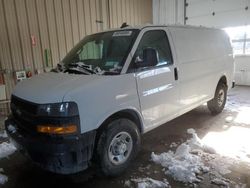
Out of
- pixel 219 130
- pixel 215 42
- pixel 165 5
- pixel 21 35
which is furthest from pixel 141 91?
pixel 165 5

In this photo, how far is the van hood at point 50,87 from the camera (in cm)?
242

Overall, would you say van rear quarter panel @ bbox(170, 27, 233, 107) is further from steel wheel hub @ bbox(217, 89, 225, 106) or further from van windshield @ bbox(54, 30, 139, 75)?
van windshield @ bbox(54, 30, 139, 75)

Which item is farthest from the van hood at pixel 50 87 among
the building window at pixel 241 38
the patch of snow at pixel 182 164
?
the building window at pixel 241 38

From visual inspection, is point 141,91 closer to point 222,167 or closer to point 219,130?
point 222,167

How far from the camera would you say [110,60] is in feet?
10.0

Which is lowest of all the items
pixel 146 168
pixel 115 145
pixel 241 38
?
pixel 146 168

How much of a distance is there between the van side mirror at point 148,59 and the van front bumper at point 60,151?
44.1 inches

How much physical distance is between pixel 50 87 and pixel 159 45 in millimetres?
1806

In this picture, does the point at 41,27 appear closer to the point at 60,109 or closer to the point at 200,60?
the point at 200,60

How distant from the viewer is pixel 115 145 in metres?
2.91

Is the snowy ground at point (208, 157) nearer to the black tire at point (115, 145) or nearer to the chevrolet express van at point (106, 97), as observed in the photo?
the black tire at point (115, 145)

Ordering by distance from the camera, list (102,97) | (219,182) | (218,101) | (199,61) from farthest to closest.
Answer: (218,101) < (199,61) < (219,182) < (102,97)

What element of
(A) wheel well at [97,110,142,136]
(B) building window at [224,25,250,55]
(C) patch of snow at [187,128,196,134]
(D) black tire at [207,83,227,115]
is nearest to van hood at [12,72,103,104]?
(A) wheel well at [97,110,142,136]

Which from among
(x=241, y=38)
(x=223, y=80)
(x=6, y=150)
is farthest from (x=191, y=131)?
(x=241, y=38)
